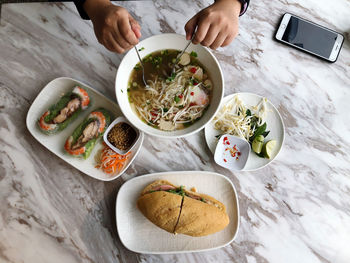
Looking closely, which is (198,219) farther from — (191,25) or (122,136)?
(191,25)

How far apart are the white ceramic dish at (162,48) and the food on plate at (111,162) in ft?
0.73

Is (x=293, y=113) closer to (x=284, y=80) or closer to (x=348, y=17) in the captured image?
(x=284, y=80)

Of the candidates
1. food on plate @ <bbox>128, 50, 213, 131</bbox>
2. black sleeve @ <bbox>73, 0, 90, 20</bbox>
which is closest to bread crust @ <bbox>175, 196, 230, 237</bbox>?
food on plate @ <bbox>128, 50, 213, 131</bbox>

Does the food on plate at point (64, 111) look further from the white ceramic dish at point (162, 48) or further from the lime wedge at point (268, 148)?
the lime wedge at point (268, 148)

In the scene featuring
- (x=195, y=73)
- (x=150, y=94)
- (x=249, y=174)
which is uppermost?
(x=195, y=73)

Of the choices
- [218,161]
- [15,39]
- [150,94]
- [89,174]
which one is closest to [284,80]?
[218,161]

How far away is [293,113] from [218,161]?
19.4 inches

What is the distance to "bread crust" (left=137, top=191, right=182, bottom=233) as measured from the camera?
121 centimetres

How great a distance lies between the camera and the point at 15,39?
137cm

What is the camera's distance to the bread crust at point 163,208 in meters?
1.21

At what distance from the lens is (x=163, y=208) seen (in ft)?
3.98

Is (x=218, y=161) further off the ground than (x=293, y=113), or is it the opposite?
(x=293, y=113)

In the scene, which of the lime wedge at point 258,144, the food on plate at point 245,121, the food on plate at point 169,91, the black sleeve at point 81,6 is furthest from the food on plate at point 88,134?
the lime wedge at point 258,144

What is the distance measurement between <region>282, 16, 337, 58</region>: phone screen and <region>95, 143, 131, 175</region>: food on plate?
1.05m
